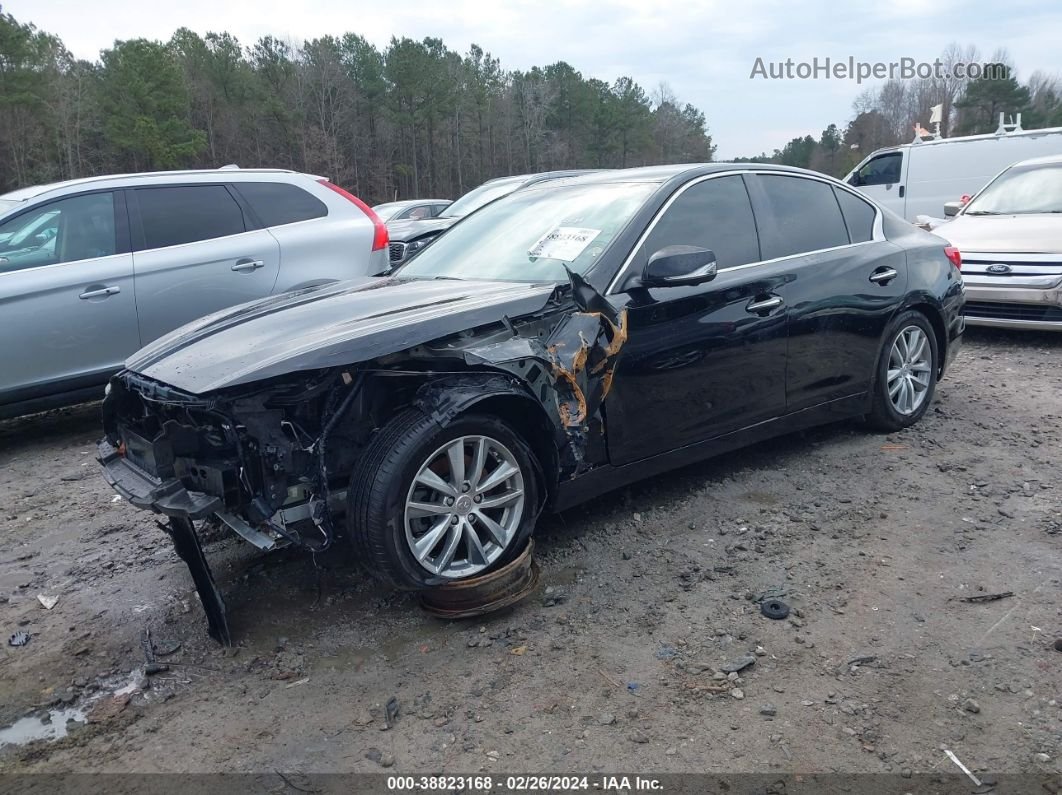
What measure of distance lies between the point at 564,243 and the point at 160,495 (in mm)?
2108

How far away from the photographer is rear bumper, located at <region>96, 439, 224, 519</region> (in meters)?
2.85

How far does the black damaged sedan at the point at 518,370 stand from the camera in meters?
2.91

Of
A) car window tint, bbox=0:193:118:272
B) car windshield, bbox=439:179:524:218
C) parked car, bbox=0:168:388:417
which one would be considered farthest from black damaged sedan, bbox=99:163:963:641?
Answer: car windshield, bbox=439:179:524:218

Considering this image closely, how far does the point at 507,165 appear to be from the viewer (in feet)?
206

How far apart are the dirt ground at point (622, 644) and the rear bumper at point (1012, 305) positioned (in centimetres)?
353

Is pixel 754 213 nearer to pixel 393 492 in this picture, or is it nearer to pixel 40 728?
pixel 393 492

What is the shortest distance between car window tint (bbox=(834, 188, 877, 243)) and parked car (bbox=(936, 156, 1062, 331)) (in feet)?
11.0

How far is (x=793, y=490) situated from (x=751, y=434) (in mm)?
378

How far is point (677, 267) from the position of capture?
3568mm

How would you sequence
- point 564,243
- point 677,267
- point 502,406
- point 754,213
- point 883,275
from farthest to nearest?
1. point 883,275
2. point 754,213
3. point 564,243
4. point 677,267
5. point 502,406

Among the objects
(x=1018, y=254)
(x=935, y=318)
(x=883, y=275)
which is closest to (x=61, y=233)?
(x=883, y=275)

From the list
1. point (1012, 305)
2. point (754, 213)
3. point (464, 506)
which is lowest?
point (464, 506)

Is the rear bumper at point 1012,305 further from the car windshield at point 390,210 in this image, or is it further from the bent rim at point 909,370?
the car windshield at point 390,210

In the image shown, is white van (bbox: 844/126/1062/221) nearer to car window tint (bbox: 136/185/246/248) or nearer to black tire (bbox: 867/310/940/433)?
black tire (bbox: 867/310/940/433)
